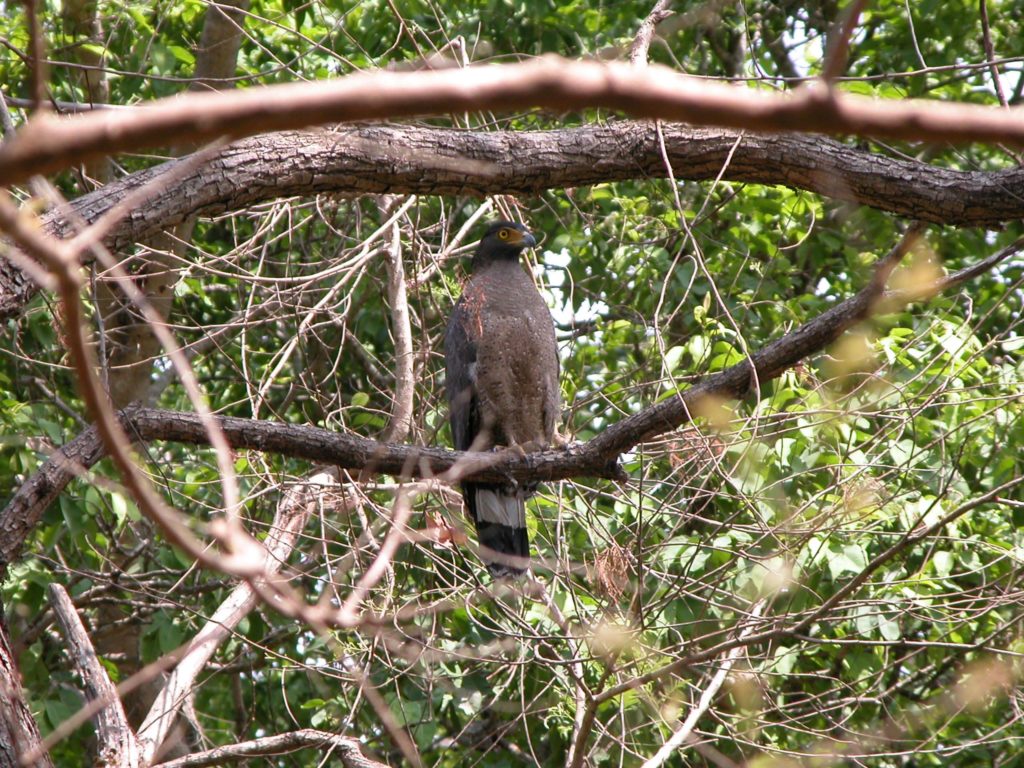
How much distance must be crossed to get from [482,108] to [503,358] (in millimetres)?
4339

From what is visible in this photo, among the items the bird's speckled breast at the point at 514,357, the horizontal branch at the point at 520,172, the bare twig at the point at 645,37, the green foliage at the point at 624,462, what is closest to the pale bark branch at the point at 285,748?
the green foliage at the point at 624,462

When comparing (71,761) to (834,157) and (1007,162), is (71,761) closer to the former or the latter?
(834,157)

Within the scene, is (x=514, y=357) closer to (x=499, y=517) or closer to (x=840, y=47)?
(x=499, y=517)

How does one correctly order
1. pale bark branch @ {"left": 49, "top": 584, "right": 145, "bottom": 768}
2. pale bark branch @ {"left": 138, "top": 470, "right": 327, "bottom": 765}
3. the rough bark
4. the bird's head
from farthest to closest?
the bird's head < pale bark branch @ {"left": 138, "top": 470, "right": 327, "bottom": 765} < pale bark branch @ {"left": 49, "top": 584, "right": 145, "bottom": 768} < the rough bark

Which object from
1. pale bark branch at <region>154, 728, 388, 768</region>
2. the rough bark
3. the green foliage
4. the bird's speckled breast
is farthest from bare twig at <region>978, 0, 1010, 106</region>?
the rough bark

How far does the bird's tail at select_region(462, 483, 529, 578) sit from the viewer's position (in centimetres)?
477

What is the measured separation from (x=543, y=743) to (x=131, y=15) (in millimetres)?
4026

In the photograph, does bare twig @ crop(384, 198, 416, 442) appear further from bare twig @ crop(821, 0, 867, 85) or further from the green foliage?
bare twig @ crop(821, 0, 867, 85)

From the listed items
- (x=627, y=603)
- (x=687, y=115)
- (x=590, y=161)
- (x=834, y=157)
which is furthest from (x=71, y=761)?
(x=687, y=115)

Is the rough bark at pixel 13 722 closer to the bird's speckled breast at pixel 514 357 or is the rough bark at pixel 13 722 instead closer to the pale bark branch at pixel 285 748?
the pale bark branch at pixel 285 748

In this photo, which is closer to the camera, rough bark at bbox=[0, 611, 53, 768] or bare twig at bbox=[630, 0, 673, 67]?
rough bark at bbox=[0, 611, 53, 768]

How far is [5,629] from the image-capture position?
3.26 m

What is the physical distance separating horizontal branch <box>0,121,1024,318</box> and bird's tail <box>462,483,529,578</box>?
1491 millimetres

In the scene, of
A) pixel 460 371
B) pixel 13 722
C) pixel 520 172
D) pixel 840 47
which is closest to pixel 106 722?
pixel 13 722
